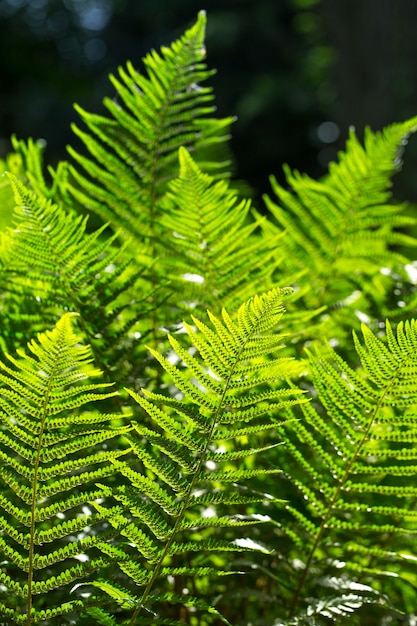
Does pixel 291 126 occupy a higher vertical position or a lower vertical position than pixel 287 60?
lower

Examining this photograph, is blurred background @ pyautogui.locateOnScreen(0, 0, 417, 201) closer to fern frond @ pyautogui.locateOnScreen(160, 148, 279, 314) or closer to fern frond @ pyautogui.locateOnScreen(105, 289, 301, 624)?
fern frond @ pyautogui.locateOnScreen(160, 148, 279, 314)

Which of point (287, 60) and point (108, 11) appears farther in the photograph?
point (108, 11)

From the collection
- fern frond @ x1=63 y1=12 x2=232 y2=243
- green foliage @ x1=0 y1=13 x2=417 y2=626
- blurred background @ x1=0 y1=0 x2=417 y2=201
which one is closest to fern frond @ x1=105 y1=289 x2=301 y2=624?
green foliage @ x1=0 y1=13 x2=417 y2=626

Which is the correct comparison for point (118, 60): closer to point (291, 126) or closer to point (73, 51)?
point (73, 51)

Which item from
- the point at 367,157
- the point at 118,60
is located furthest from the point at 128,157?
the point at 118,60

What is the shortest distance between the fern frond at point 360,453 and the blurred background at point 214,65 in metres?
11.3

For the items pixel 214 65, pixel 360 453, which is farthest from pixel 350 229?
pixel 214 65

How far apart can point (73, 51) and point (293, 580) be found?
1847cm

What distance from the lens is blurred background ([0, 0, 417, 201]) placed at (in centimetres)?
1409

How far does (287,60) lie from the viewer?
627 inches

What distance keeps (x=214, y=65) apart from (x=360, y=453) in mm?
16129

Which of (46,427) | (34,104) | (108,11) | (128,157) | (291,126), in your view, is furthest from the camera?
(108,11)

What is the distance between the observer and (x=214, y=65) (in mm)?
15922

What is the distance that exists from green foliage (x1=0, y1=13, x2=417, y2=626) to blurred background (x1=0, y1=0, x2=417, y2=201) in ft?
36.3
